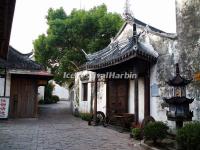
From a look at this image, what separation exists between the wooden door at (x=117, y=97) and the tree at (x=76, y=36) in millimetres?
6597

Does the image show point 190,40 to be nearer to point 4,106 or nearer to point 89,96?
point 89,96

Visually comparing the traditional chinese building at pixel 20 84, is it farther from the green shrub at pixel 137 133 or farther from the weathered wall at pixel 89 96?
the green shrub at pixel 137 133

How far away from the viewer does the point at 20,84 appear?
17594mm

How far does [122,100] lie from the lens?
1463 centimetres

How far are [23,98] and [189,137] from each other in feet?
42.2

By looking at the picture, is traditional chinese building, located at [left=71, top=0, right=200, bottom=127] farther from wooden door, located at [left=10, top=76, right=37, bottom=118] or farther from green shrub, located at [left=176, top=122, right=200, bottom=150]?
wooden door, located at [left=10, top=76, right=37, bottom=118]

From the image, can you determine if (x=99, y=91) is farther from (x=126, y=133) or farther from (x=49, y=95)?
(x=49, y=95)

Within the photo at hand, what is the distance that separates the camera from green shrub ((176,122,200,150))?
21.9ft

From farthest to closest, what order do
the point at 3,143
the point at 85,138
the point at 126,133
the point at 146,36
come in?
the point at 146,36, the point at 126,133, the point at 85,138, the point at 3,143

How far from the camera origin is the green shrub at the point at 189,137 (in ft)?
21.9

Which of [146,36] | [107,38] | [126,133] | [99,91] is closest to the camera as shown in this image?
[126,133]

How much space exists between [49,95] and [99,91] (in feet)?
64.1

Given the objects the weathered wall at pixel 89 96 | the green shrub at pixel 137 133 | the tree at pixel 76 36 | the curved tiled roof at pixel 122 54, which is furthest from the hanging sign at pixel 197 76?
the tree at pixel 76 36

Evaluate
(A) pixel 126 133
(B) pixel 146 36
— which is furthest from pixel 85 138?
(B) pixel 146 36
